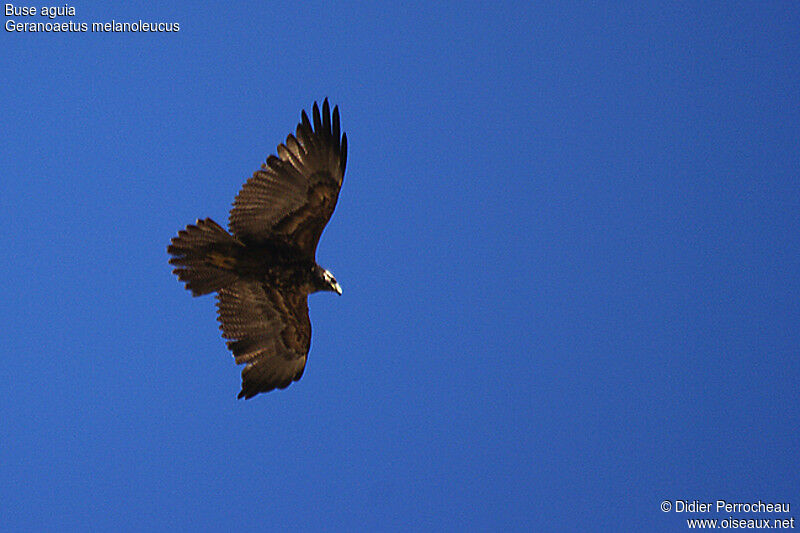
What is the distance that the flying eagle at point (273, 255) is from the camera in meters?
11.9

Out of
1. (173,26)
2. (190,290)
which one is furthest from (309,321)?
(173,26)

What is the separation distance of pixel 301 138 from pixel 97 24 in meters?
3.37

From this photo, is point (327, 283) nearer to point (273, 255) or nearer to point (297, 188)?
point (273, 255)

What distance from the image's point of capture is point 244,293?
42.5ft

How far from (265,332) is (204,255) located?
141 cm

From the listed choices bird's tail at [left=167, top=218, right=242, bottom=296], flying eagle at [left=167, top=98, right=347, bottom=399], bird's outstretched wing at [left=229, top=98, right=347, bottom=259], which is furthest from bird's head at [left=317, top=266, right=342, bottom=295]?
bird's tail at [left=167, top=218, right=242, bottom=296]

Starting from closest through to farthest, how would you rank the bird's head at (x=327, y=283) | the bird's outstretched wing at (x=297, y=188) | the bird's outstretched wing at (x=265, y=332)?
the bird's outstretched wing at (x=297, y=188), the bird's head at (x=327, y=283), the bird's outstretched wing at (x=265, y=332)

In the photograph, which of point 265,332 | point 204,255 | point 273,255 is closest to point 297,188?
point 273,255

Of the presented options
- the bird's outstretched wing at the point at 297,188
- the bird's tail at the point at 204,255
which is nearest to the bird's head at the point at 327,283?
the bird's outstretched wing at the point at 297,188

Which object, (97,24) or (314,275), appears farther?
(97,24)

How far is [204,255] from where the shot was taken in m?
12.1

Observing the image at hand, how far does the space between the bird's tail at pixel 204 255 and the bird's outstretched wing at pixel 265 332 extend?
50 centimetres

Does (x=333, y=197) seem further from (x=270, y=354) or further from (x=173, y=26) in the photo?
(x=173, y=26)

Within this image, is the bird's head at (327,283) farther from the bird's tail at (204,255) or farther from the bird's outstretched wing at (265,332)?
the bird's tail at (204,255)
